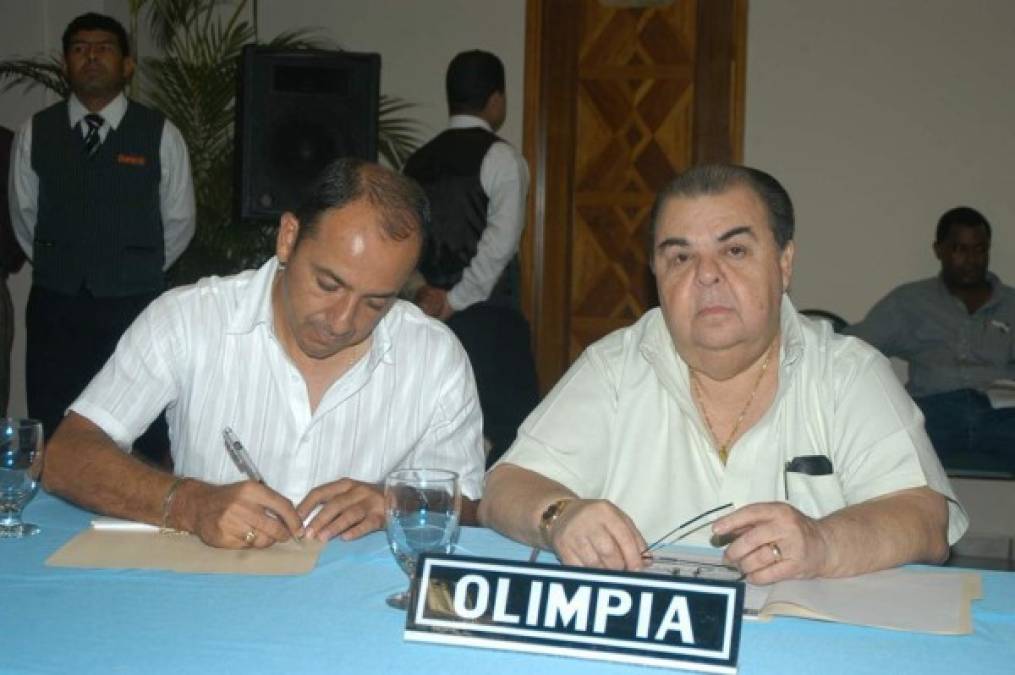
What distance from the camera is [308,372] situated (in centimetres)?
234

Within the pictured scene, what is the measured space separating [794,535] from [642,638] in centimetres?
36

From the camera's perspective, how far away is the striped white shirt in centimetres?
228

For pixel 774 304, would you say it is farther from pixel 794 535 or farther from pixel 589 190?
pixel 589 190

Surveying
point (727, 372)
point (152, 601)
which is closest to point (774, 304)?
point (727, 372)

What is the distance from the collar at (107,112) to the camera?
4.55 metres

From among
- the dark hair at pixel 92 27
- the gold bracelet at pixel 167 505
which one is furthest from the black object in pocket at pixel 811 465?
the dark hair at pixel 92 27

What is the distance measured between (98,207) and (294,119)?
32.2 inches

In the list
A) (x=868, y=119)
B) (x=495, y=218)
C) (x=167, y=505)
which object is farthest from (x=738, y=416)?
(x=868, y=119)

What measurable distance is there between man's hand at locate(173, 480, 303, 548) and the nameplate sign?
40cm

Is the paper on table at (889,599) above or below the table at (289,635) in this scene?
above

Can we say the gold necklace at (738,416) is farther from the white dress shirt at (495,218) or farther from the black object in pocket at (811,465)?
the white dress shirt at (495,218)

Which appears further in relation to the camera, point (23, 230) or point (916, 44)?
point (916, 44)

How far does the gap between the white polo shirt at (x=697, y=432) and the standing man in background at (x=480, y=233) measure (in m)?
2.21

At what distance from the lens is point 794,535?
65.8 inches
